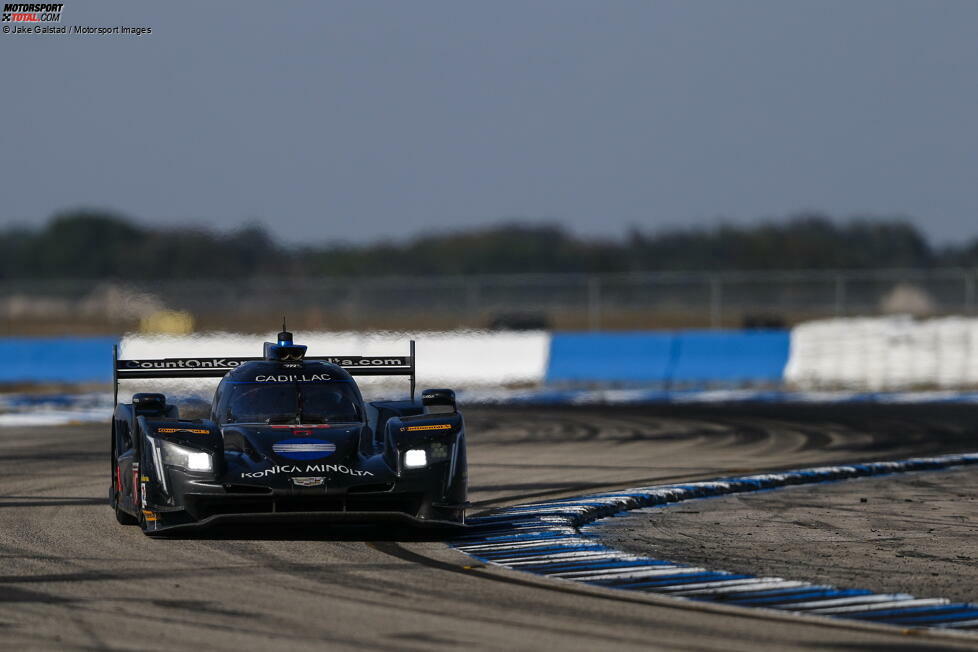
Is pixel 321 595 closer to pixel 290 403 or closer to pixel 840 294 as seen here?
pixel 290 403

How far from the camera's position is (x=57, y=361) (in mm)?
31344

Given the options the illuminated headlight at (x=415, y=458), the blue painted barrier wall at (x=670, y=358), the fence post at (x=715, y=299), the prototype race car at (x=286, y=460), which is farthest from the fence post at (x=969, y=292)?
the illuminated headlight at (x=415, y=458)

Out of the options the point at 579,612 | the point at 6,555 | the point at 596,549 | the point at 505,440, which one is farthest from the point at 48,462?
the point at 579,612

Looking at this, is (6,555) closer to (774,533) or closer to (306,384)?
(306,384)

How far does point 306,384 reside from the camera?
37.8 ft

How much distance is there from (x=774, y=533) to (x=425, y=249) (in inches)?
1630

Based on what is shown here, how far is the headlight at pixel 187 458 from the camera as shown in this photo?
10109 millimetres

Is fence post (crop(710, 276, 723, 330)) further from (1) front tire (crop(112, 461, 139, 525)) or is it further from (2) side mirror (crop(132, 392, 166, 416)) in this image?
(2) side mirror (crop(132, 392, 166, 416))

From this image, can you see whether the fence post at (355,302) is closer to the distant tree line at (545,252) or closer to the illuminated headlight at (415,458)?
the distant tree line at (545,252)

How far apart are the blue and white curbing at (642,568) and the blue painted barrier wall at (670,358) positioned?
599 inches

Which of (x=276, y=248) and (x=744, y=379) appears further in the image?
(x=276, y=248)

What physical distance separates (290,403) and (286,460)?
1.14 meters

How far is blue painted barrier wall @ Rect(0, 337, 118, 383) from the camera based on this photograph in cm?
3102

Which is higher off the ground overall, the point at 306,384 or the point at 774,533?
the point at 306,384
